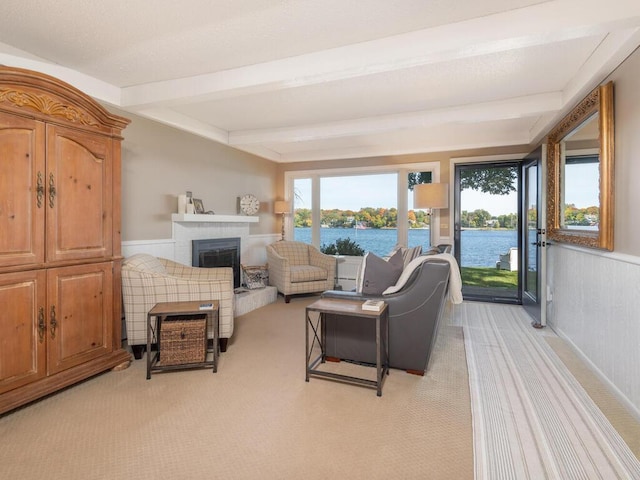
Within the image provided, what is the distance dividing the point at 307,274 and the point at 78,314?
300 centimetres

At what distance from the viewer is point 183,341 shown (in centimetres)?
271

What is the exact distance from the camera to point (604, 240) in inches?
96.3

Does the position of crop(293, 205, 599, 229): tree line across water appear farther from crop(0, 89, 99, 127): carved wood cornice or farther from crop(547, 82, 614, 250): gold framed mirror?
crop(0, 89, 99, 127): carved wood cornice

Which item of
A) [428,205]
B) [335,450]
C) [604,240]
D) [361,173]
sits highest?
[361,173]

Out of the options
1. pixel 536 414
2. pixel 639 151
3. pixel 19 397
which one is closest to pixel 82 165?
pixel 19 397

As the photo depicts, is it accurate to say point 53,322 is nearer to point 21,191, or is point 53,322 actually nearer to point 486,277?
point 21,191

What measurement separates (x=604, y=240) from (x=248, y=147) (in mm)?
4410

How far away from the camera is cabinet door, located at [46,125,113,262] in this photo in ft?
7.43

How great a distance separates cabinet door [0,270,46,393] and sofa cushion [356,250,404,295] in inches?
84.5

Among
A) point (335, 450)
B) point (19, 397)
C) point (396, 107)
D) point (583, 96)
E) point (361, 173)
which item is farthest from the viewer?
point (361, 173)

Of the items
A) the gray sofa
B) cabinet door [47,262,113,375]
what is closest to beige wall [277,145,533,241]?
the gray sofa

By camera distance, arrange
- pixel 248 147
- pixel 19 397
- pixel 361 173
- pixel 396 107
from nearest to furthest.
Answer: pixel 19 397 → pixel 396 107 → pixel 248 147 → pixel 361 173

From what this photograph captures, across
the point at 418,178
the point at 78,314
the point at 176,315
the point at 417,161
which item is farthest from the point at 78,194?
the point at 418,178

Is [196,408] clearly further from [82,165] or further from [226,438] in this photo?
[82,165]
